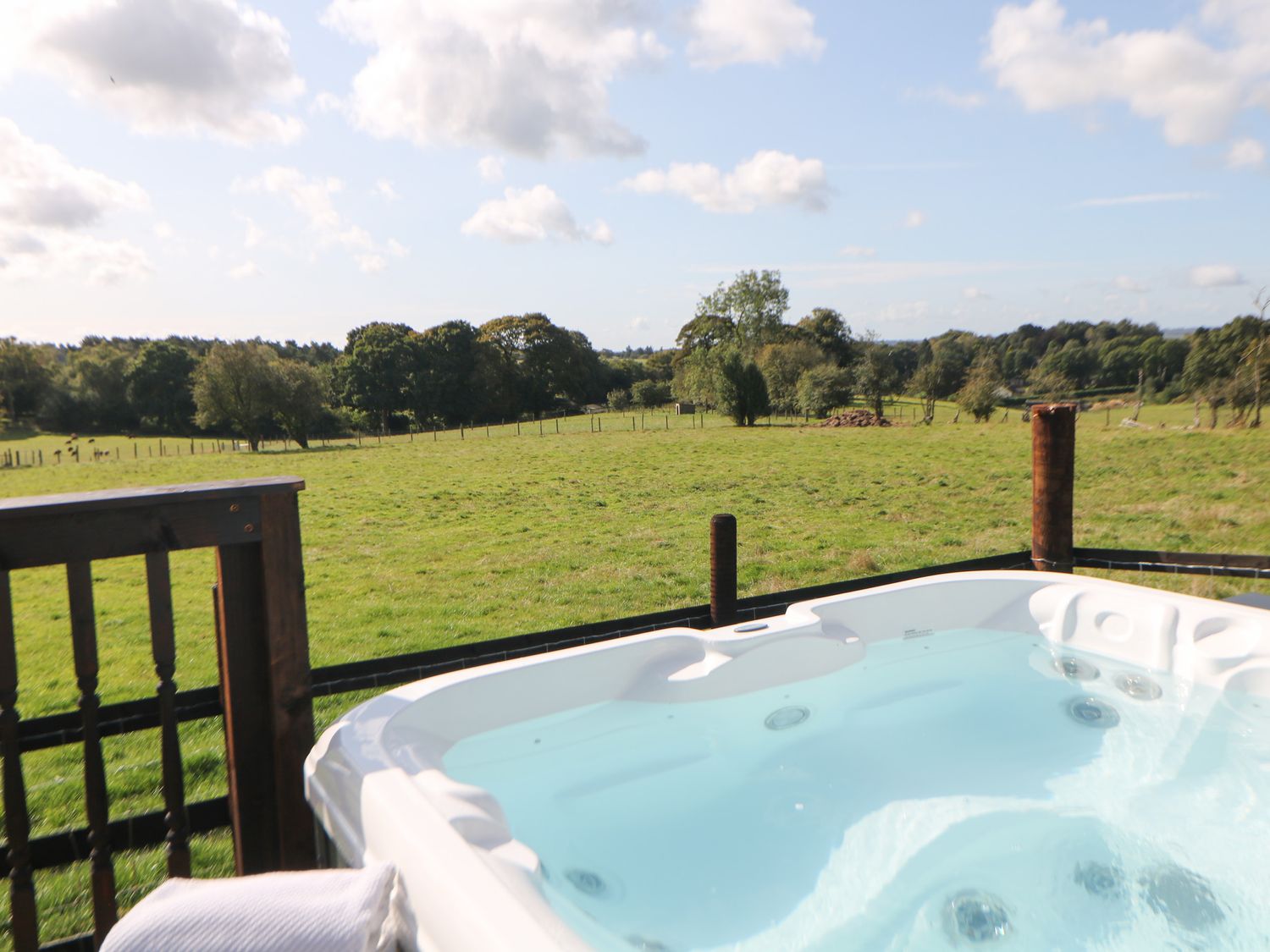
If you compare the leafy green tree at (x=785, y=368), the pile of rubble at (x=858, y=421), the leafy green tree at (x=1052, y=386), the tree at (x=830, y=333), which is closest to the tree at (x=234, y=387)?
the leafy green tree at (x=785, y=368)

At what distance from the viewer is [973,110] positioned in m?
7.38

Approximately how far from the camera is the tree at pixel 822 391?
25766 mm

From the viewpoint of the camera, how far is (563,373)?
39.5 metres

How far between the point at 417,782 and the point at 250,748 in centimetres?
44

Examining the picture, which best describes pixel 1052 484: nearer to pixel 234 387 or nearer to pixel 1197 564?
pixel 1197 564

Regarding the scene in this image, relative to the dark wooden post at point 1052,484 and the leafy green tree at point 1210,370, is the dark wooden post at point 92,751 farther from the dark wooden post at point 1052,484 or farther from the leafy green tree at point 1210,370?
the leafy green tree at point 1210,370

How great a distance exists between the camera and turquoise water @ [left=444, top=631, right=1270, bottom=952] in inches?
71.2

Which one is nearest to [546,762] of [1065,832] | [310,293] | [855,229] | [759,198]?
[1065,832]

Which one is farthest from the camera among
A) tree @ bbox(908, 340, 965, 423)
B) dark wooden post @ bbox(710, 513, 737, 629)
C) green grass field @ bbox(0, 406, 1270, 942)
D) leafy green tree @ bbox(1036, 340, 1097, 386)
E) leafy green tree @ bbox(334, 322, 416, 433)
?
leafy green tree @ bbox(334, 322, 416, 433)

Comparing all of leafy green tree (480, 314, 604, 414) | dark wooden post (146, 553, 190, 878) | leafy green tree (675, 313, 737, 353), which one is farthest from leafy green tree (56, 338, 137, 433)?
dark wooden post (146, 553, 190, 878)

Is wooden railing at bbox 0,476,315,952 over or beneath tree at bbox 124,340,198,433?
beneath

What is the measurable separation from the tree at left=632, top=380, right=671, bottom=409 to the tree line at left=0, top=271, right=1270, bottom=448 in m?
0.08

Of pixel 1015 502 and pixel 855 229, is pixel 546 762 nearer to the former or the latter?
pixel 1015 502

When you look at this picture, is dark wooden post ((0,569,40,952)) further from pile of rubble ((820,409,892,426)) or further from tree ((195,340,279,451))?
tree ((195,340,279,451))
